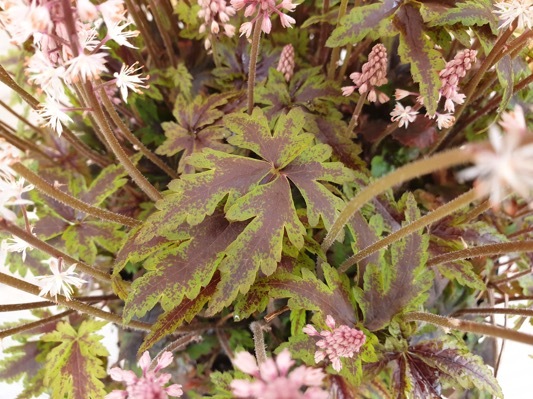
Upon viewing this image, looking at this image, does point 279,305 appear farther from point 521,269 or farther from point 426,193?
point 521,269

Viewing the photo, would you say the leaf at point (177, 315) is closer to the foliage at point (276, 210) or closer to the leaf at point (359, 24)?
the foliage at point (276, 210)

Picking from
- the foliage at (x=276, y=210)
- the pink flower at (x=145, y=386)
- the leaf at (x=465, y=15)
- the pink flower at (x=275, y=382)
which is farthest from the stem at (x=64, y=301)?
the leaf at (x=465, y=15)

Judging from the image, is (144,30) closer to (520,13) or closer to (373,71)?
(373,71)

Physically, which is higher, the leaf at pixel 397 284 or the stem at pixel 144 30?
the stem at pixel 144 30

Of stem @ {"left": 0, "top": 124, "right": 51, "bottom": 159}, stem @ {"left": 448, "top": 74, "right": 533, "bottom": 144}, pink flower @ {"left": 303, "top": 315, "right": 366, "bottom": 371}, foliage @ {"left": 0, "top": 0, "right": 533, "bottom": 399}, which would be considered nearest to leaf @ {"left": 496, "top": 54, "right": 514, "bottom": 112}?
foliage @ {"left": 0, "top": 0, "right": 533, "bottom": 399}

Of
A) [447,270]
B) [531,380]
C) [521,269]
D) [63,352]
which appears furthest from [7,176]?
[531,380]

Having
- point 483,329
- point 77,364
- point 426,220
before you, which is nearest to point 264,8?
point 426,220
